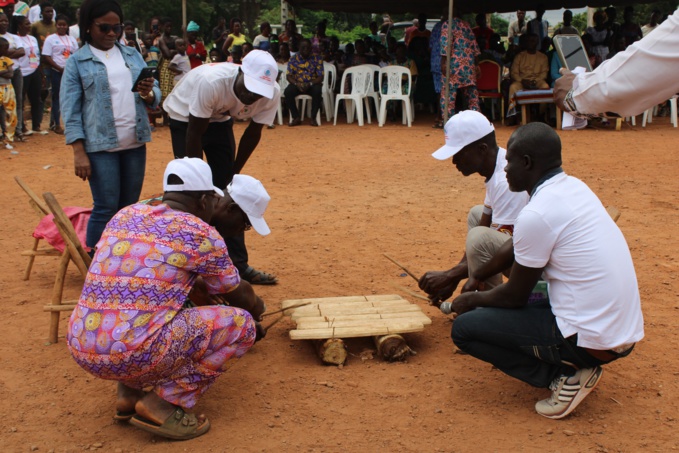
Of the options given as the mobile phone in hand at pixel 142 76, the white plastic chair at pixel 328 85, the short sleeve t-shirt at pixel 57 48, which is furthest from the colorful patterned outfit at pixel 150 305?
the white plastic chair at pixel 328 85

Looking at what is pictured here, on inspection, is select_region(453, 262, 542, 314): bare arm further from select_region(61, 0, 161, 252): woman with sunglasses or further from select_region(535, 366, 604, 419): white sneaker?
select_region(61, 0, 161, 252): woman with sunglasses

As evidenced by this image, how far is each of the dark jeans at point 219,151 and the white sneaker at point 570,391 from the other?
8.49 feet

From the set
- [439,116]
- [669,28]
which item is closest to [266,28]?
[439,116]

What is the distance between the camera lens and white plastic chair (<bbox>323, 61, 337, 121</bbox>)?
49.1 feet

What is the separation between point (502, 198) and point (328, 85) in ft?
37.5

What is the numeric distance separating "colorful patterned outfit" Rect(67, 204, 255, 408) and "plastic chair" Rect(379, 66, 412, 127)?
10.9 m

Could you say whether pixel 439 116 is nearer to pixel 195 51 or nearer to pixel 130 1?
pixel 195 51

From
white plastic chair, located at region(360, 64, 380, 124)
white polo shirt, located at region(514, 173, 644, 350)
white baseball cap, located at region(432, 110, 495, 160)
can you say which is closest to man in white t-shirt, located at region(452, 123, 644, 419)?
white polo shirt, located at region(514, 173, 644, 350)

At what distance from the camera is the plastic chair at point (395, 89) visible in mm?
13836

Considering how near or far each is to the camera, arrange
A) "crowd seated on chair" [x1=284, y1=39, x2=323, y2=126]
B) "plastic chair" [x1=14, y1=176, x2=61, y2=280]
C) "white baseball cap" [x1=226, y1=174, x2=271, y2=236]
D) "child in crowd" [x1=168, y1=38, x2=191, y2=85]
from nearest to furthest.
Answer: "white baseball cap" [x1=226, y1=174, x2=271, y2=236] → "plastic chair" [x1=14, y1=176, x2=61, y2=280] → "child in crowd" [x1=168, y1=38, x2=191, y2=85] → "crowd seated on chair" [x1=284, y1=39, x2=323, y2=126]

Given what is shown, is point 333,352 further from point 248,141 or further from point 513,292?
point 248,141

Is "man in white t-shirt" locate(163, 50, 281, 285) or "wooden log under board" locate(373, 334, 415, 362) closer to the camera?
"wooden log under board" locate(373, 334, 415, 362)

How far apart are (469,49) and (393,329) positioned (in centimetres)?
997

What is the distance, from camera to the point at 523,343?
3.47 metres
